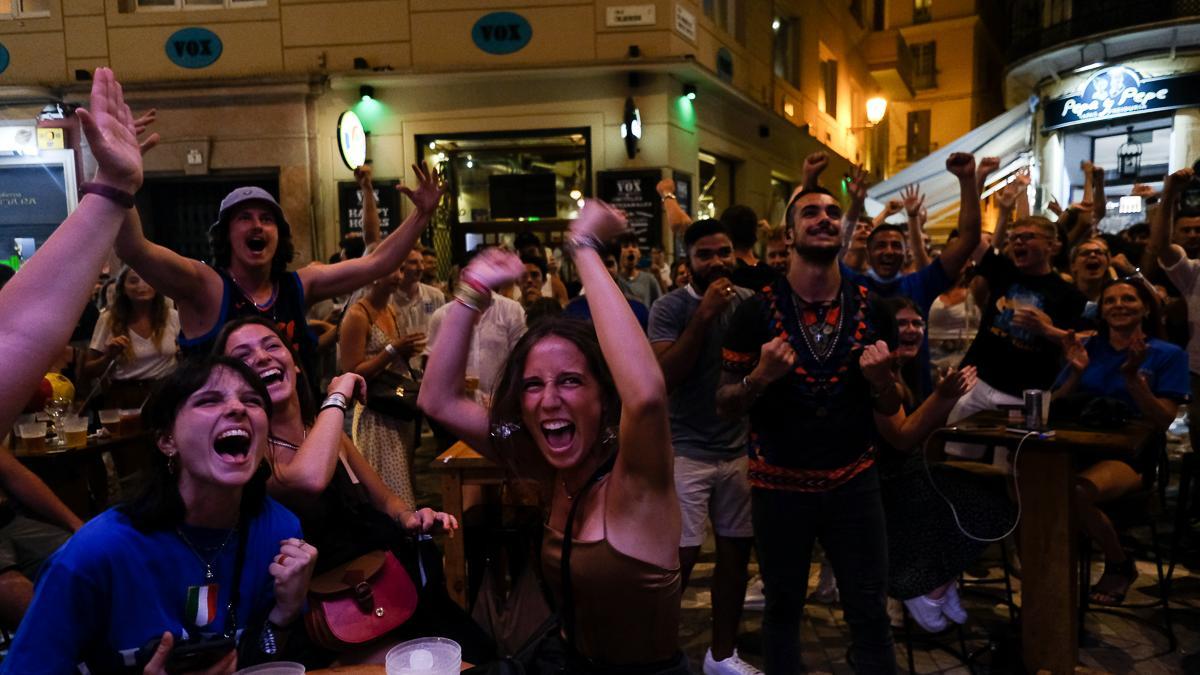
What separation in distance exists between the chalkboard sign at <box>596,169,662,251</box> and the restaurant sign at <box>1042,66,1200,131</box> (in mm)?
10963

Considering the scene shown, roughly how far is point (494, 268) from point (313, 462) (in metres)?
0.95

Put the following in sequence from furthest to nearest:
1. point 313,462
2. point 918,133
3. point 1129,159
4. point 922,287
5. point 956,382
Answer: point 918,133 → point 1129,159 → point 922,287 → point 956,382 → point 313,462

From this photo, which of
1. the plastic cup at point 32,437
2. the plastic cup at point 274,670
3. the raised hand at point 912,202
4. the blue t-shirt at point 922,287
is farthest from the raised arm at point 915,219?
the plastic cup at point 32,437

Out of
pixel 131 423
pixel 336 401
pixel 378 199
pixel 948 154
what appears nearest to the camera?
pixel 336 401

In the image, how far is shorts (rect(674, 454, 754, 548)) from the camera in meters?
3.78

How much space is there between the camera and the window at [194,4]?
11281mm

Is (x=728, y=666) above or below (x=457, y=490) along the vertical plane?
below

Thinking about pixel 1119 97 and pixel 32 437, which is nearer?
pixel 32 437

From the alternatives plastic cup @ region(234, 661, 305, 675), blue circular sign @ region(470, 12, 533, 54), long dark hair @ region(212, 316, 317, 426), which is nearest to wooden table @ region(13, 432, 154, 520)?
long dark hair @ region(212, 316, 317, 426)

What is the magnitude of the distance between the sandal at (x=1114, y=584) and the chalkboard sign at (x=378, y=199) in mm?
9483

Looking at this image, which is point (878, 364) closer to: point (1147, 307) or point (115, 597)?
point (115, 597)

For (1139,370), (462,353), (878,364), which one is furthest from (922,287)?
(462,353)

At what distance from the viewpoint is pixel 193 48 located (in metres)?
11.3

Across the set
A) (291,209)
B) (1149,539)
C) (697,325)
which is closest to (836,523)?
(697,325)
